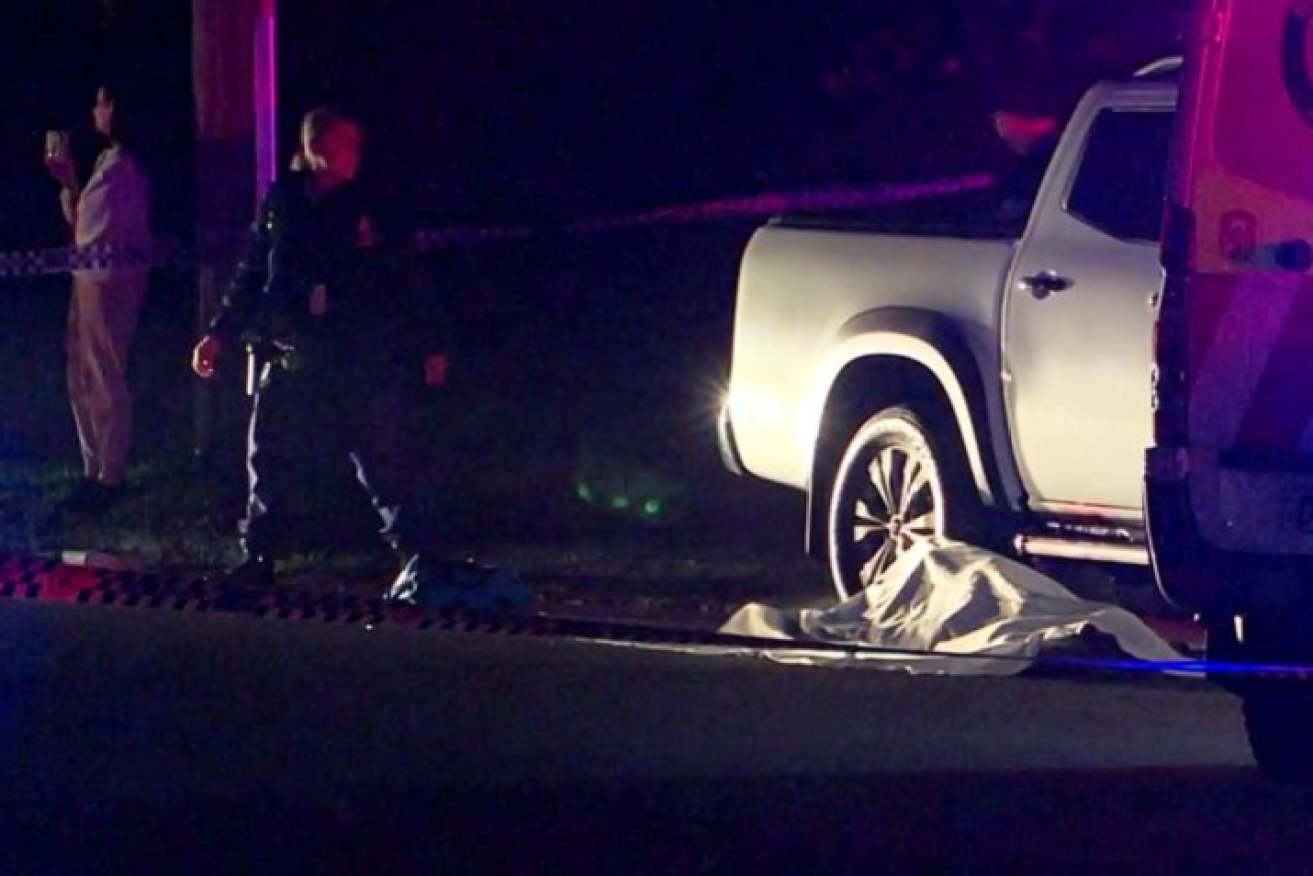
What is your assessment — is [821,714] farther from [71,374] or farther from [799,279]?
[71,374]

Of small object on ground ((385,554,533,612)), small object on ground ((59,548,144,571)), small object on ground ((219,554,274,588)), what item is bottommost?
small object on ground ((59,548,144,571))

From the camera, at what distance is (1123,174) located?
397 inches

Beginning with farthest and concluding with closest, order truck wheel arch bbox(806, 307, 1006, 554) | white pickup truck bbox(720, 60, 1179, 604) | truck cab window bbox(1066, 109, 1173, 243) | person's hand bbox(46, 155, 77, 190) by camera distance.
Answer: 1. person's hand bbox(46, 155, 77, 190)
2. truck wheel arch bbox(806, 307, 1006, 554)
3. truck cab window bbox(1066, 109, 1173, 243)
4. white pickup truck bbox(720, 60, 1179, 604)

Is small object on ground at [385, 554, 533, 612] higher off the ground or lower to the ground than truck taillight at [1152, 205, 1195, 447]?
lower


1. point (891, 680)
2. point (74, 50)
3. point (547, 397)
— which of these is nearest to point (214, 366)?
point (891, 680)

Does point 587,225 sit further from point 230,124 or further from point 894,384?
point 894,384

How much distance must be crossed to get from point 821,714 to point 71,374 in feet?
19.3

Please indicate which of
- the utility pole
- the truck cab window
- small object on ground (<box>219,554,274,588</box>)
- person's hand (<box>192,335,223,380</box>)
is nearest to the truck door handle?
the truck cab window

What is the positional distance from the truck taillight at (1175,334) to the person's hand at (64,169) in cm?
752

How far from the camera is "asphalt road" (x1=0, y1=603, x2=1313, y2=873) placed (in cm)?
723

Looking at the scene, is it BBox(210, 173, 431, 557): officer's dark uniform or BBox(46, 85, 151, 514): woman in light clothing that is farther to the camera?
BBox(46, 85, 151, 514): woman in light clothing

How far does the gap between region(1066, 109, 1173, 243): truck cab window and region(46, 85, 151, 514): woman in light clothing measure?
4.97m

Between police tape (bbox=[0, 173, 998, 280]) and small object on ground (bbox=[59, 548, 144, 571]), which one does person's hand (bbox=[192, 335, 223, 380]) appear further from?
police tape (bbox=[0, 173, 998, 280])

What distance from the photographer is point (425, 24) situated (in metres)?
21.8
